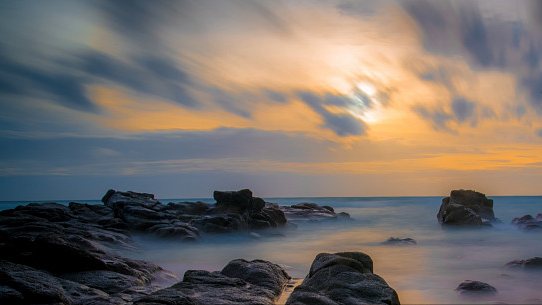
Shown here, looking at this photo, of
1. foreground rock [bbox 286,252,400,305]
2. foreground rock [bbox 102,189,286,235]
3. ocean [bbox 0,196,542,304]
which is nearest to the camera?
foreground rock [bbox 286,252,400,305]

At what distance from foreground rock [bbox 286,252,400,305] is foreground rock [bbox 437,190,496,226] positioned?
938 inches

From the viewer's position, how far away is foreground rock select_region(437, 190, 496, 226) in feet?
97.9

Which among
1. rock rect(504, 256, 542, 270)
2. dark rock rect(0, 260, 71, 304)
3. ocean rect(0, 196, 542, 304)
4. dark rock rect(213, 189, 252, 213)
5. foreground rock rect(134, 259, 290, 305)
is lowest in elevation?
ocean rect(0, 196, 542, 304)

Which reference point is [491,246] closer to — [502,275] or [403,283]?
[502,275]

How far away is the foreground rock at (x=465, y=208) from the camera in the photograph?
1174 inches

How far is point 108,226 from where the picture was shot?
72.2 ft

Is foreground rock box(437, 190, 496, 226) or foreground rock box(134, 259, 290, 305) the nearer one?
foreground rock box(134, 259, 290, 305)

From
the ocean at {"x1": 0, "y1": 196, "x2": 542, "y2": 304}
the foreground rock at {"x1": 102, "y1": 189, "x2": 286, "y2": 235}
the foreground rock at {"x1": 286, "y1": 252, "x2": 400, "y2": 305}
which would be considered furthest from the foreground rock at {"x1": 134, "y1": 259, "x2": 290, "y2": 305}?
the foreground rock at {"x1": 102, "y1": 189, "x2": 286, "y2": 235}

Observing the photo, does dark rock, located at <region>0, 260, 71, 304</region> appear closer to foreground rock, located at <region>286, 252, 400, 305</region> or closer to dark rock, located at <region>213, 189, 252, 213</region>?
foreground rock, located at <region>286, 252, 400, 305</region>

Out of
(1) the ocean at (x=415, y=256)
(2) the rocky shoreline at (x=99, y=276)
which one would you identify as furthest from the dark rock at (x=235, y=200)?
(2) the rocky shoreline at (x=99, y=276)

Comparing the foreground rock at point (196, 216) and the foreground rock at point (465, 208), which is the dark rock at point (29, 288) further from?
the foreground rock at point (465, 208)

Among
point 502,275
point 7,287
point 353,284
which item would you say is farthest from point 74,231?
point 502,275

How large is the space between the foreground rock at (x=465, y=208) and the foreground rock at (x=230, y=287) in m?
24.0

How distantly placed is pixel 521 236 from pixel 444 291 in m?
19.3
